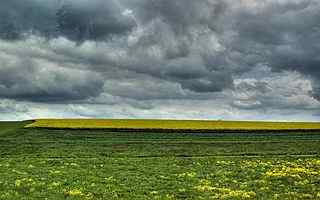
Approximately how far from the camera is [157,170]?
4616 centimetres

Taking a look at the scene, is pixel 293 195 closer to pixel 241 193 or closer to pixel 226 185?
pixel 241 193

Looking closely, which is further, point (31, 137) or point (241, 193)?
point (31, 137)

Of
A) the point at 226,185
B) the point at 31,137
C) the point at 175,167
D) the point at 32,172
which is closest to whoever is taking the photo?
the point at 226,185

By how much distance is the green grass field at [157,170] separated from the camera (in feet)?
112

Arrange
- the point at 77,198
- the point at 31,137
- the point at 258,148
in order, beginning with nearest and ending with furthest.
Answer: the point at 77,198 → the point at 258,148 → the point at 31,137

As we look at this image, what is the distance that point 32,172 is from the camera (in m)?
45.0

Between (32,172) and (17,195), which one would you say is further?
(32,172)

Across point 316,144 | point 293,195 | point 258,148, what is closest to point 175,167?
point 293,195

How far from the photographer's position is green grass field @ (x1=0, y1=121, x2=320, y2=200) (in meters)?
34.1

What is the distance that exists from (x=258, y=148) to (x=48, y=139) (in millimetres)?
35123

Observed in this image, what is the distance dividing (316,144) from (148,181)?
48232mm

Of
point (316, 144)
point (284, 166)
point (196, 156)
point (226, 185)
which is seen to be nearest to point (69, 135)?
point (196, 156)

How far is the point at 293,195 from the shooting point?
33.4 metres

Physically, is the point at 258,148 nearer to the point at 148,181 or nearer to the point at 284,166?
the point at 284,166
